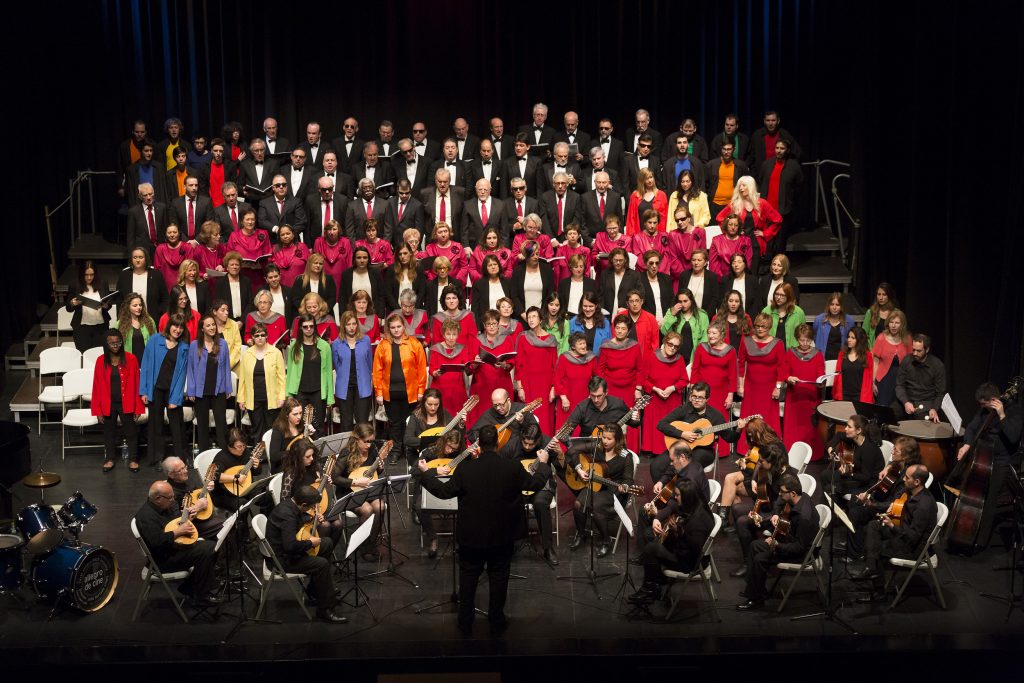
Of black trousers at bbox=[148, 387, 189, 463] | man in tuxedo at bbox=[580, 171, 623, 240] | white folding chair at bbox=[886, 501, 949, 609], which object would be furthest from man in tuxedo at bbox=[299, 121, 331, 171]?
white folding chair at bbox=[886, 501, 949, 609]

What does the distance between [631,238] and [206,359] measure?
434 centimetres

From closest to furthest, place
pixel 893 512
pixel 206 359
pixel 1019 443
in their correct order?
1. pixel 893 512
2. pixel 1019 443
3. pixel 206 359

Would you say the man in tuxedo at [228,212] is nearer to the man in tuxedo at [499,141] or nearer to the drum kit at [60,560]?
the man in tuxedo at [499,141]

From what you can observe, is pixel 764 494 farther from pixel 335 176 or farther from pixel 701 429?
pixel 335 176

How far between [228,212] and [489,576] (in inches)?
240

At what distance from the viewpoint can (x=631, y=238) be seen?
12.2 m

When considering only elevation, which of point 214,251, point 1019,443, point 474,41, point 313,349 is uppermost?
point 474,41

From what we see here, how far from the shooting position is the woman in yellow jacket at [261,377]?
33.9 ft

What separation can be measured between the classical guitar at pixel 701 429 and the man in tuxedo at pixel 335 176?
516 centimetres

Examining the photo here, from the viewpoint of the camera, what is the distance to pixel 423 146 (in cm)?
1379

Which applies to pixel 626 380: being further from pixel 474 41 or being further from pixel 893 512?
pixel 474 41

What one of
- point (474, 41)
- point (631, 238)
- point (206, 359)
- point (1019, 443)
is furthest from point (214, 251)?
point (1019, 443)

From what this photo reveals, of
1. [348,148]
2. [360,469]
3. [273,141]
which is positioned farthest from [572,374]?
[273,141]

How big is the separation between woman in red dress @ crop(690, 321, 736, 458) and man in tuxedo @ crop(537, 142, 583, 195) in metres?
3.10
